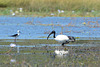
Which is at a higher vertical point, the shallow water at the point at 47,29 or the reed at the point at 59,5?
the reed at the point at 59,5

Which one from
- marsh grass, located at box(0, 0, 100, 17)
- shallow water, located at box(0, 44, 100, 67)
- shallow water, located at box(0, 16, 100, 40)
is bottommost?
shallow water, located at box(0, 44, 100, 67)

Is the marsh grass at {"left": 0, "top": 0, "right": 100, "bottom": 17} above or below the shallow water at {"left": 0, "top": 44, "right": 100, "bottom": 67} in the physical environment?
above

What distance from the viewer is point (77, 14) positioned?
95.7ft

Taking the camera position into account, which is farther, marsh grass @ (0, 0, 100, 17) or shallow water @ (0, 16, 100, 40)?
marsh grass @ (0, 0, 100, 17)

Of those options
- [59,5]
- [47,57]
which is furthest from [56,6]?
[47,57]

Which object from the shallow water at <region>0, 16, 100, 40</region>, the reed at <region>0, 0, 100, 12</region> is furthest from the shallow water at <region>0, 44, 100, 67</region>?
the reed at <region>0, 0, 100, 12</region>

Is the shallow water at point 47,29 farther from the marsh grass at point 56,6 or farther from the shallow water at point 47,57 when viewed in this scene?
the marsh grass at point 56,6

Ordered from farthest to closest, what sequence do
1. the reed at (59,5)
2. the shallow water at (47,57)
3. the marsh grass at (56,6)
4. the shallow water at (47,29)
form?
the reed at (59,5), the marsh grass at (56,6), the shallow water at (47,29), the shallow water at (47,57)

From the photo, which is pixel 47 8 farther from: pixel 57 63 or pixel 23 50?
pixel 57 63

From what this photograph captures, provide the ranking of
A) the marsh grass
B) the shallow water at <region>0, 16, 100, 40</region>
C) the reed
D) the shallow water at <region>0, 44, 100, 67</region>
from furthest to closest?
the reed → the marsh grass → the shallow water at <region>0, 16, 100, 40</region> → the shallow water at <region>0, 44, 100, 67</region>

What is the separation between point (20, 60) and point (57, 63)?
40.5 inches

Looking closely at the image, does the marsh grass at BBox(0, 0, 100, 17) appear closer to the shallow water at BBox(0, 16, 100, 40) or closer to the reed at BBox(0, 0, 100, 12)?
the reed at BBox(0, 0, 100, 12)

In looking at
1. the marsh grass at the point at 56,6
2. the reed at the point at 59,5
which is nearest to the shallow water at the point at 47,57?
the marsh grass at the point at 56,6

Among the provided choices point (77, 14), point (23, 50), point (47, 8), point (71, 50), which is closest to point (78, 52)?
point (71, 50)
